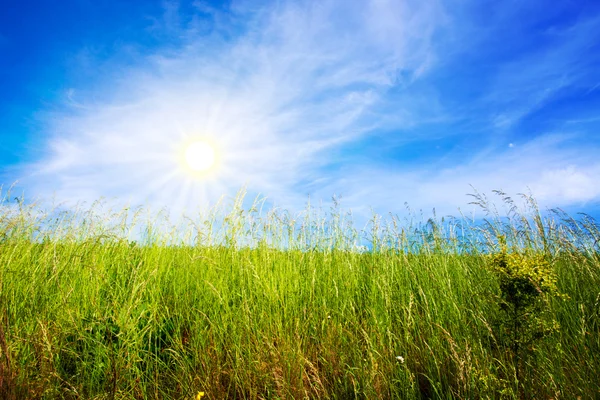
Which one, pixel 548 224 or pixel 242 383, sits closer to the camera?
pixel 242 383

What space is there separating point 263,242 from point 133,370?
1730 millimetres

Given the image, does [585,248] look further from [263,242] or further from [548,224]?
[263,242]

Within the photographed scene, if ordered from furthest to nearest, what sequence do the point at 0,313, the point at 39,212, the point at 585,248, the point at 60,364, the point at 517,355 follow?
the point at 39,212
the point at 585,248
the point at 0,313
the point at 60,364
the point at 517,355

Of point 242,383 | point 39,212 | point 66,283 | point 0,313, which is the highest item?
point 39,212

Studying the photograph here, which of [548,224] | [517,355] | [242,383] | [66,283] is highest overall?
[548,224]

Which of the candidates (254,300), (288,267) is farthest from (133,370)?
(288,267)

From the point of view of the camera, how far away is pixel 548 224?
12.8 feet

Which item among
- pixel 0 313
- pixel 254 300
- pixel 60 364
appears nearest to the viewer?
pixel 60 364

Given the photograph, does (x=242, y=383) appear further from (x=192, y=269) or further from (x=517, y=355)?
(x=517, y=355)

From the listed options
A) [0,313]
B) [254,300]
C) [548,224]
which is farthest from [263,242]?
[548,224]

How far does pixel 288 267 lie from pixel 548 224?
292 centimetres

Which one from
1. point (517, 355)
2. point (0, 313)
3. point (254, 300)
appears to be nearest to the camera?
point (517, 355)

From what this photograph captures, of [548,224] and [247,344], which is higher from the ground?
[548,224]

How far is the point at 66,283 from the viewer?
343 cm
